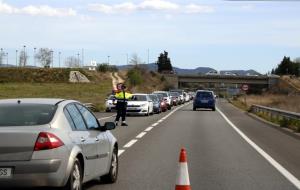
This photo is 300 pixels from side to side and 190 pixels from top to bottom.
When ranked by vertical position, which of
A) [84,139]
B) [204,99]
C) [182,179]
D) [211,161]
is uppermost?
[84,139]

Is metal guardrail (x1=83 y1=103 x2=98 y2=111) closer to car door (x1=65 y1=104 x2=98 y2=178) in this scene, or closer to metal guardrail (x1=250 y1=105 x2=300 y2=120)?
metal guardrail (x1=250 y1=105 x2=300 y2=120)

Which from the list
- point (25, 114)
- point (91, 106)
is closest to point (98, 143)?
point (25, 114)

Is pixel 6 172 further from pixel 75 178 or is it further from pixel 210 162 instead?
pixel 210 162

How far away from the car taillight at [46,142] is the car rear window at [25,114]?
1.14 ft

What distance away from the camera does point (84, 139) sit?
352 inches

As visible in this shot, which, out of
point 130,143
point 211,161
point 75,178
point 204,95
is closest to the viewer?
point 75,178

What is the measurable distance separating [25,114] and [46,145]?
0.84 meters

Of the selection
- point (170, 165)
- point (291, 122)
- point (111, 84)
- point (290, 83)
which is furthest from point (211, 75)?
point (170, 165)

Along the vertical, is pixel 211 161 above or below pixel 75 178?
below

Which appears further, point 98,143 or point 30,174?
point 98,143

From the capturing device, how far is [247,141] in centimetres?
2053

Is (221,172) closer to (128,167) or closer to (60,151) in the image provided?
(128,167)

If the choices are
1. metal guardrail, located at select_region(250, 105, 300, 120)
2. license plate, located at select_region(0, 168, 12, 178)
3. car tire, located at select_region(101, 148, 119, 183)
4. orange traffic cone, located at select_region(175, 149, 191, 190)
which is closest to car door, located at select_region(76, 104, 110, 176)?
car tire, located at select_region(101, 148, 119, 183)

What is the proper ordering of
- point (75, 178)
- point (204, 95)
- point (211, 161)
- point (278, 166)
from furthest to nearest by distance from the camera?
point (204, 95)
point (211, 161)
point (278, 166)
point (75, 178)
